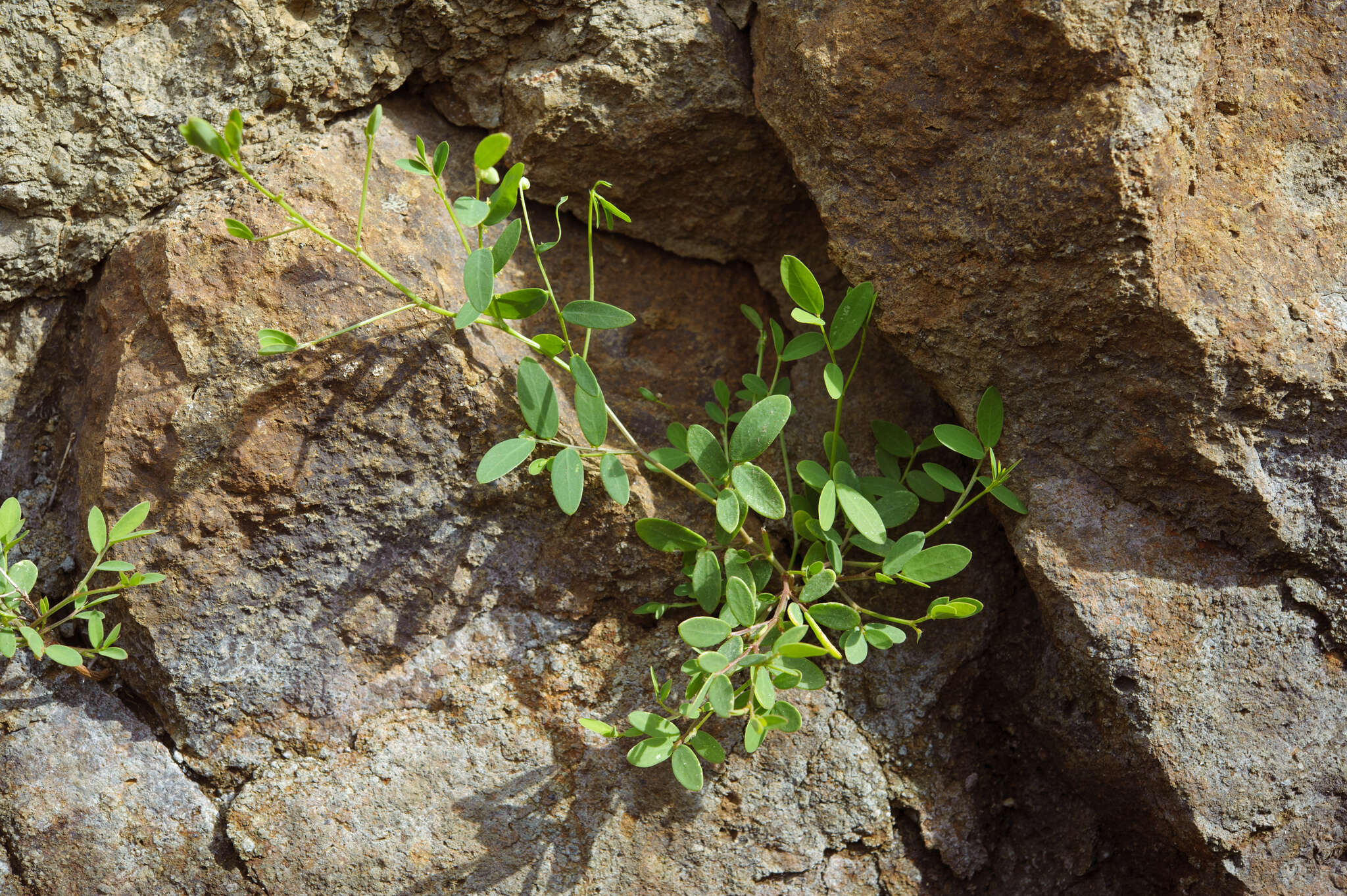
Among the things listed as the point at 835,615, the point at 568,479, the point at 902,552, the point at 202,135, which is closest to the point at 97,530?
the point at 202,135

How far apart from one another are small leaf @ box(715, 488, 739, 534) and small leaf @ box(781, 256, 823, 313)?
0.35 metres

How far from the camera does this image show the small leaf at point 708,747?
4.84ft

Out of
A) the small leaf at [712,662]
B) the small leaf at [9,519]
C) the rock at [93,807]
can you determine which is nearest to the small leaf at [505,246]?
the small leaf at [712,662]

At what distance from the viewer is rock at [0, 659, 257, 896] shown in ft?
4.96

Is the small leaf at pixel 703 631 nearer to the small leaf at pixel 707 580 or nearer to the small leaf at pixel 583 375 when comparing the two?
the small leaf at pixel 707 580

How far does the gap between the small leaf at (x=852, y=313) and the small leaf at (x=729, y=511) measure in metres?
0.33

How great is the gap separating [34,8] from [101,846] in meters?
1.47

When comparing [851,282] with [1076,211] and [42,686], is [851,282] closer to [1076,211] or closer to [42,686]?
[1076,211]

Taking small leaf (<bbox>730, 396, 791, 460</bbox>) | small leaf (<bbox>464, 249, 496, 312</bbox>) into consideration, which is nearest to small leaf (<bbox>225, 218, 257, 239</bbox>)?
small leaf (<bbox>464, 249, 496, 312</bbox>)

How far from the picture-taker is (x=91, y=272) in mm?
1773

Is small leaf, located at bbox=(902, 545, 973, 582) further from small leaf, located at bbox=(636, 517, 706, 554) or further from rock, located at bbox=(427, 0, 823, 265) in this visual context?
rock, located at bbox=(427, 0, 823, 265)

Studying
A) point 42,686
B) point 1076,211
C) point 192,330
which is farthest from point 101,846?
point 1076,211

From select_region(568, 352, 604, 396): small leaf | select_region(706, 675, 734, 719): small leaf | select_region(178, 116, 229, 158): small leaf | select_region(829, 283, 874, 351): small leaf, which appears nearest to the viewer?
select_region(178, 116, 229, 158): small leaf

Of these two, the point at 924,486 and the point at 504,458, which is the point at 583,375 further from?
the point at 924,486
